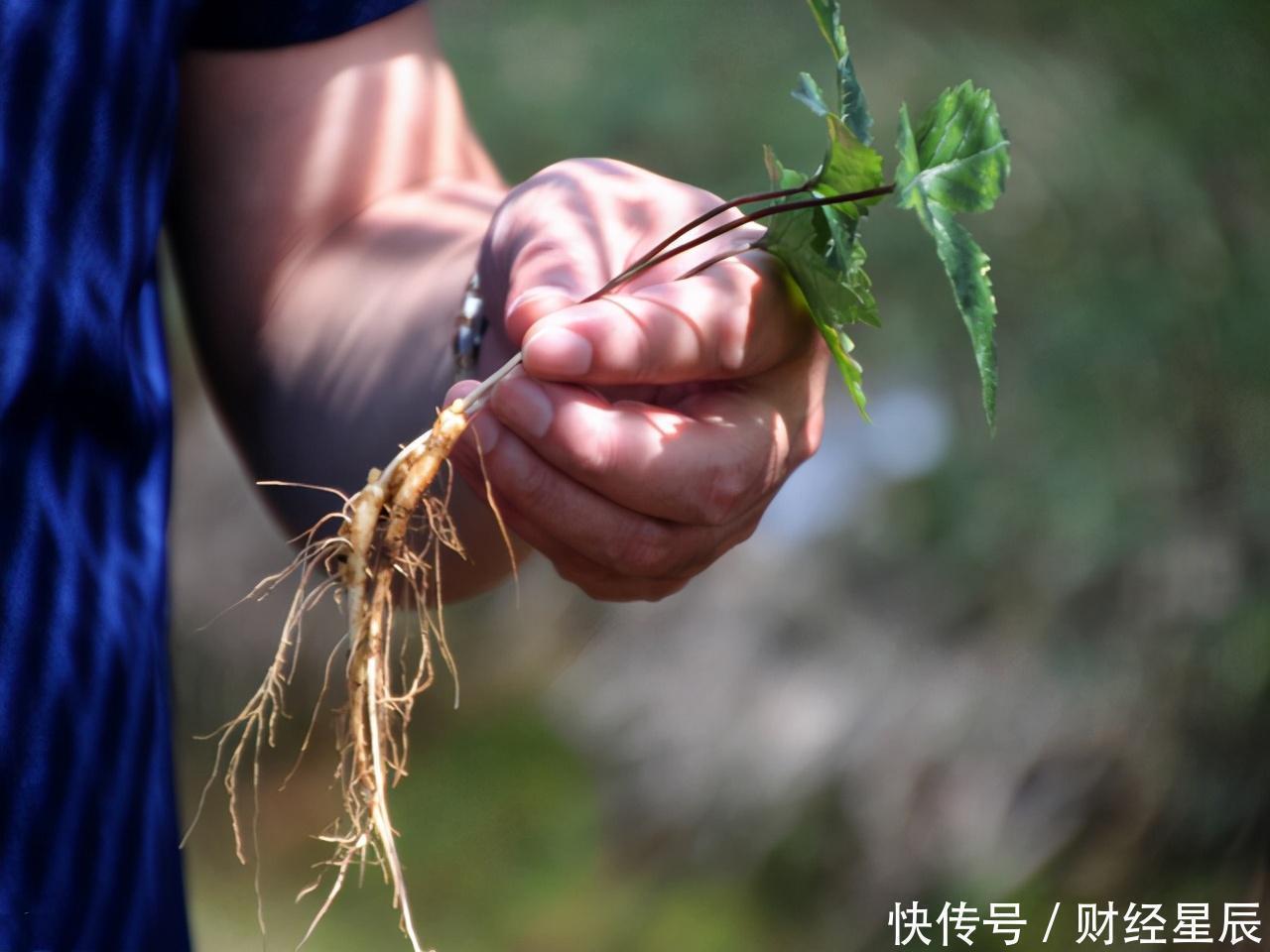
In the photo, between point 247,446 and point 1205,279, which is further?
point 1205,279

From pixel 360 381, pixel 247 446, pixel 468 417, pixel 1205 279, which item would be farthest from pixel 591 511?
pixel 1205 279

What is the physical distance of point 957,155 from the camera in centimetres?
66

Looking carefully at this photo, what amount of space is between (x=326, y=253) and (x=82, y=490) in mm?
280

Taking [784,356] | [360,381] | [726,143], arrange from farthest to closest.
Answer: [726,143]
[360,381]
[784,356]

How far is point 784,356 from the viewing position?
2.34ft

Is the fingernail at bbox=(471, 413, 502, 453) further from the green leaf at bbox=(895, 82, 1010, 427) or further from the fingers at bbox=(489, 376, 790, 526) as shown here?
the green leaf at bbox=(895, 82, 1010, 427)

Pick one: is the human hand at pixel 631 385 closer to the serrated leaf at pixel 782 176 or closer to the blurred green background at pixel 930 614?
the serrated leaf at pixel 782 176

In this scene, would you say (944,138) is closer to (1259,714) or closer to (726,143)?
(1259,714)

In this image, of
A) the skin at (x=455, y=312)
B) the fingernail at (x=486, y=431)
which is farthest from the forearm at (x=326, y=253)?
the fingernail at (x=486, y=431)

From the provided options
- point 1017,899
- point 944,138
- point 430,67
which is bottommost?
point 1017,899

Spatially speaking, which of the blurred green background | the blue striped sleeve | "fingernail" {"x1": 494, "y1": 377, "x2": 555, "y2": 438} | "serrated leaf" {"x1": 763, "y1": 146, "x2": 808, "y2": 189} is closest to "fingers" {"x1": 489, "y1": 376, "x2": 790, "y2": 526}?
"fingernail" {"x1": 494, "y1": 377, "x2": 555, "y2": 438}

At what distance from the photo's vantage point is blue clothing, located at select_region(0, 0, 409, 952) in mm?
616

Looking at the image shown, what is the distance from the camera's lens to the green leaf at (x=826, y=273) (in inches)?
25.7

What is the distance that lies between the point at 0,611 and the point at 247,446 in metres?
0.32
